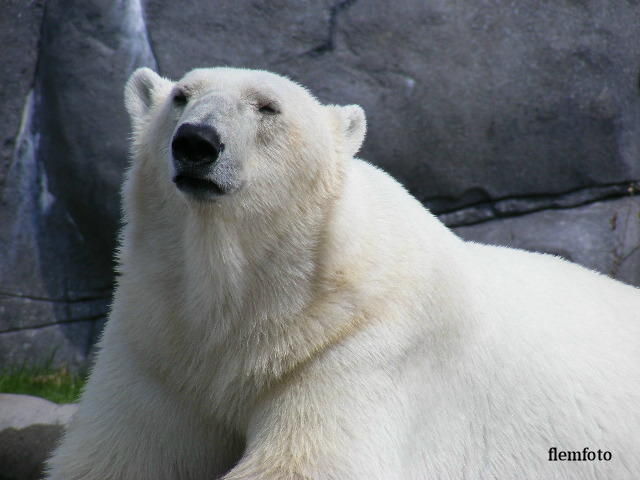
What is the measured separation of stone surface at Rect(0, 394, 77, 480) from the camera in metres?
4.08

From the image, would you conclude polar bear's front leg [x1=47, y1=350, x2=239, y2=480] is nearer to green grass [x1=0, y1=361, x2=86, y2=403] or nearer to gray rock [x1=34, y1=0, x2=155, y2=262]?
green grass [x1=0, y1=361, x2=86, y2=403]

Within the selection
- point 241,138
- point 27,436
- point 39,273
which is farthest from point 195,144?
point 39,273

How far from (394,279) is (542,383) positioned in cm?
66

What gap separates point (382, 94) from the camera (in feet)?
19.4

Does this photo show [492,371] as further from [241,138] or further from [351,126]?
[241,138]

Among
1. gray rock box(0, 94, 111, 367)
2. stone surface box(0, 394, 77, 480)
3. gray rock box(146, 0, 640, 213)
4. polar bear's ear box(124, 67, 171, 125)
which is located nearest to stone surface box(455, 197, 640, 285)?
gray rock box(146, 0, 640, 213)

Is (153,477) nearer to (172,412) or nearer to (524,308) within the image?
(172,412)

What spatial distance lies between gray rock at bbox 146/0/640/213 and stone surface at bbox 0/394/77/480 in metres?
2.50

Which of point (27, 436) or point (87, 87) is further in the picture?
point (87, 87)

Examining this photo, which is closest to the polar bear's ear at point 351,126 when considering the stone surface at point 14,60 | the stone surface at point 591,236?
the stone surface at point 591,236

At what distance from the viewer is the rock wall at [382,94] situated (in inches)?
229

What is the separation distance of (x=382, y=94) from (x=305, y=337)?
337 centimetres

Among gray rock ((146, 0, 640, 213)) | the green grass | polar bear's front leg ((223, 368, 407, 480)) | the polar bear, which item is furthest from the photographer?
gray rock ((146, 0, 640, 213))

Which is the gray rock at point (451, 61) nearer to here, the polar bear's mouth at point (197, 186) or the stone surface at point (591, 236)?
the stone surface at point (591, 236)
